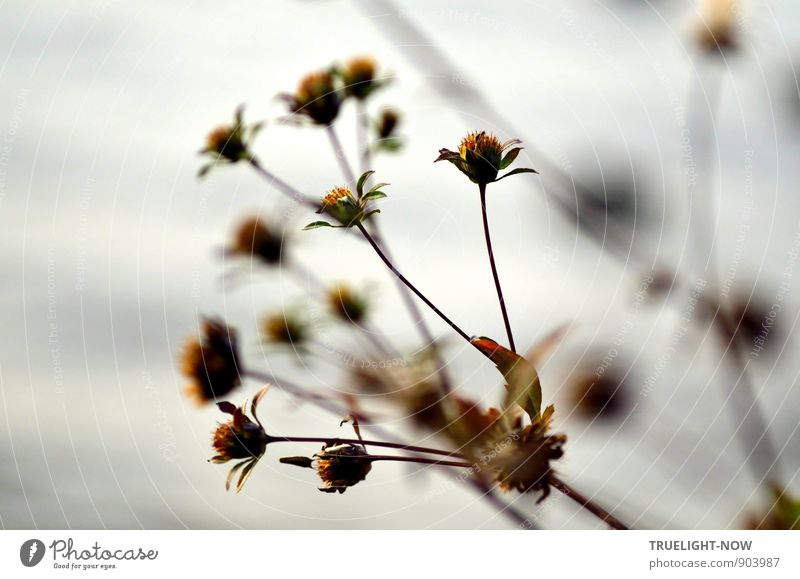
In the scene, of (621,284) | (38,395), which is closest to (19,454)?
(38,395)

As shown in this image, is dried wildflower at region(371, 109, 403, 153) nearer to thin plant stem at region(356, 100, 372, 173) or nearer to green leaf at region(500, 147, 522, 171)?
thin plant stem at region(356, 100, 372, 173)

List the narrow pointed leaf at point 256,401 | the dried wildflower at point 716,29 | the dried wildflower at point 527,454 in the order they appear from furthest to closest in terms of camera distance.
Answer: the dried wildflower at point 716,29 → the narrow pointed leaf at point 256,401 → the dried wildflower at point 527,454

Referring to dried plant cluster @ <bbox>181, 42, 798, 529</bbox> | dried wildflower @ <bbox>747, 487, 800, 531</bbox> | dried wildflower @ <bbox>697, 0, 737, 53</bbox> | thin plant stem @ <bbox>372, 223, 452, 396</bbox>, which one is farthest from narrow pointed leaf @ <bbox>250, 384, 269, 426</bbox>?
dried wildflower @ <bbox>697, 0, 737, 53</bbox>

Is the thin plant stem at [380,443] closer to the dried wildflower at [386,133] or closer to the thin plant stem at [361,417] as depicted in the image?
the thin plant stem at [361,417]

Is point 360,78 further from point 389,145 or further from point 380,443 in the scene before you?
point 380,443

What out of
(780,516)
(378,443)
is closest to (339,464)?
(378,443)
